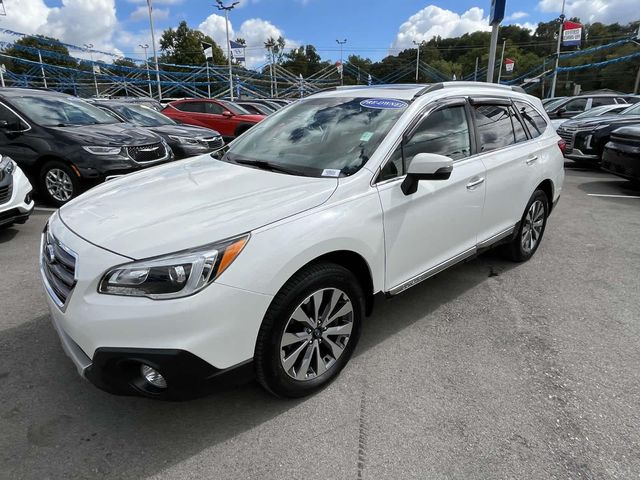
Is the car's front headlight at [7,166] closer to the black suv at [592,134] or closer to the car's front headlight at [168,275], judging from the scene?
the car's front headlight at [168,275]

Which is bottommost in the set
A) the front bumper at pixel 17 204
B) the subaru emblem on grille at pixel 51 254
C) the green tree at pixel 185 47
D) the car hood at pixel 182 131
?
the front bumper at pixel 17 204

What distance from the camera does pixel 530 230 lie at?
4.48 meters

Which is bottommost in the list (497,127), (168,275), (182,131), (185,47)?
(168,275)

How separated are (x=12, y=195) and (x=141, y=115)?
5.80 metres

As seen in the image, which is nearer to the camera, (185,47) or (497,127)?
(497,127)

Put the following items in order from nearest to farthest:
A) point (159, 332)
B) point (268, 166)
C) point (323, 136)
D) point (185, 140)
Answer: point (159, 332)
point (268, 166)
point (323, 136)
point (185, 140)

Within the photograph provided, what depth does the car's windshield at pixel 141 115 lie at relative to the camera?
9.77 m

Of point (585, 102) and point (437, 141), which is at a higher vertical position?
point (585, 102)

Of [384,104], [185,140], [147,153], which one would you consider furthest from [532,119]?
[185,140]

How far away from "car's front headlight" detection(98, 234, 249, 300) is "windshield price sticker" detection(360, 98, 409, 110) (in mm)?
1735

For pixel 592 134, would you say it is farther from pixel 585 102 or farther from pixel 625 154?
pixel 585 102

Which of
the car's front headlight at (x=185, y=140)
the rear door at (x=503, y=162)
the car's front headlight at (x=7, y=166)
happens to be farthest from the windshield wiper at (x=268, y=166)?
the car's front headlight at (x=185, y=140)

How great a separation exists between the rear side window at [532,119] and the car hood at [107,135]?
534 cm

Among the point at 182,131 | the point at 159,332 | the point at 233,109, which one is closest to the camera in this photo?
the point at 159,332
